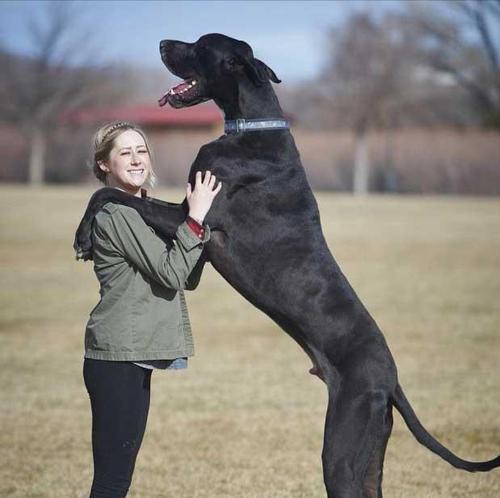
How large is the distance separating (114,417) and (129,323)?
1.27 ft

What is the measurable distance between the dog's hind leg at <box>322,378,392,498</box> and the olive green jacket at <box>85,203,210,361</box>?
28.6 inches

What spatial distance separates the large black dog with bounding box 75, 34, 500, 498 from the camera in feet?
11.3

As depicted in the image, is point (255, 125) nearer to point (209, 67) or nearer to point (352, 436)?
point (209, 67)

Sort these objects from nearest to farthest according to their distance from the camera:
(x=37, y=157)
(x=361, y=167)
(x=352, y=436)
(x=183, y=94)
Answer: (x=352, y=436)
(x=183, y=94)
(x=361, y=167)
(x=37, y=157)

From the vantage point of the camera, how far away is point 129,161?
154 inches

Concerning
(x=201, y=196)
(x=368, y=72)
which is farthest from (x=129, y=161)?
(x=368, y=72)

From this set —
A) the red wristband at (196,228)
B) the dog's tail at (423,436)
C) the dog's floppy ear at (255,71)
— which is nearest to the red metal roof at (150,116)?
the dog's floppy ear at (255,71)

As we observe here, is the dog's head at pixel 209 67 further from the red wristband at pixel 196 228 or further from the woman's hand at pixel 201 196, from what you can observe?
the red wristband at pixel 196 228

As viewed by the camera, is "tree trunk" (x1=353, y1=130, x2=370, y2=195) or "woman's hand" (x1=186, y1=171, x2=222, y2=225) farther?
"tree trunk" (x1=353, y1=130, x2=370, y2=195)

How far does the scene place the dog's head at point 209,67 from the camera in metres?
3.97

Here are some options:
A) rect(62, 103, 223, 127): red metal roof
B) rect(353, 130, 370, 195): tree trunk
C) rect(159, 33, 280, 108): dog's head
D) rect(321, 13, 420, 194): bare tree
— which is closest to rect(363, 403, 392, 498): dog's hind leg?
rect(159, 33, 280, 108): dog's head

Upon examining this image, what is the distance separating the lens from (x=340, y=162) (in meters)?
48.4

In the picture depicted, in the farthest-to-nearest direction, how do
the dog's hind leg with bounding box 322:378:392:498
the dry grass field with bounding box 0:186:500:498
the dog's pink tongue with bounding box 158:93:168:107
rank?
the dry grass field with bounding box 0:186:500:498 < the dog's pink tongue with bounding box 158:93:168:107 < the dog's hind leg with bounding box 322:378:392:498

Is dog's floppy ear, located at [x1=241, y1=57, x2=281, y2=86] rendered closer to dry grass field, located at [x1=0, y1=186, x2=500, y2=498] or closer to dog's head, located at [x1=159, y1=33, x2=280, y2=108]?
dog's head, located at [x1=159, y1=33, x2=280, y2=108]
